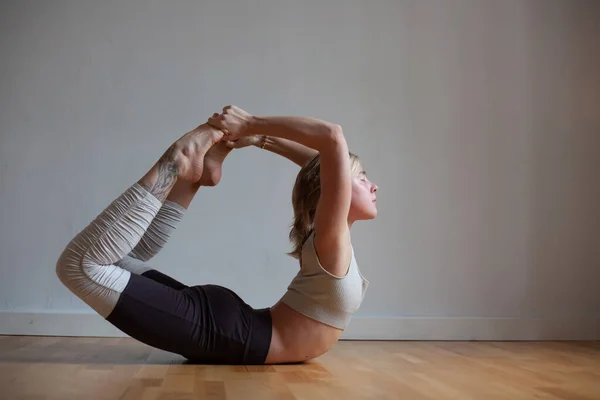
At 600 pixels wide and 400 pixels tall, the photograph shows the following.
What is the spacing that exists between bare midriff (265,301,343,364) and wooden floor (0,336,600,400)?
0.04 metres

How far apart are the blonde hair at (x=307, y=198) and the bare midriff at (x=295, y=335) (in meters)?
0.22

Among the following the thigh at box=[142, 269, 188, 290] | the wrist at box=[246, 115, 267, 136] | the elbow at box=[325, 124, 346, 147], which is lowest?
the thigh at box=[142, 269, 188, 290]

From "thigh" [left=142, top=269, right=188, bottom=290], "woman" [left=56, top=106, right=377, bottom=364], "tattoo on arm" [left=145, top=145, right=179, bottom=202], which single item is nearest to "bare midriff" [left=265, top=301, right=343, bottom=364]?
"woman" [left=56, top=106, right=377, bottom=364]

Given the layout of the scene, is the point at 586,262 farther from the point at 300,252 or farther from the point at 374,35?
the point at 300,252

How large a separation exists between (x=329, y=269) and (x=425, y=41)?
1.72 m

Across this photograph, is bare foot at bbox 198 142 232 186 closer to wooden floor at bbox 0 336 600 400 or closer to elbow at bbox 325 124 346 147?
elbow at bbox 325 124 346 147

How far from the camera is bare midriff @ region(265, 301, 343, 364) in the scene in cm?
204

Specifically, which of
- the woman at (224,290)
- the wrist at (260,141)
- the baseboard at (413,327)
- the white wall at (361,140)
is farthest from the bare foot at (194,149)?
the baseboard at (413,327)

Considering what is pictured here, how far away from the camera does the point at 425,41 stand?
3.34 m

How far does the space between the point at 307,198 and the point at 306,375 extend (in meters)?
0.56

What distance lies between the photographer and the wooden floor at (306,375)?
5.08 feet

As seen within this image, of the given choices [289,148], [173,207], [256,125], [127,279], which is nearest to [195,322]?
[127,279]

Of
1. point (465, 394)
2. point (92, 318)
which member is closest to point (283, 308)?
point (465, 394)

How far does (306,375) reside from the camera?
1859mm
